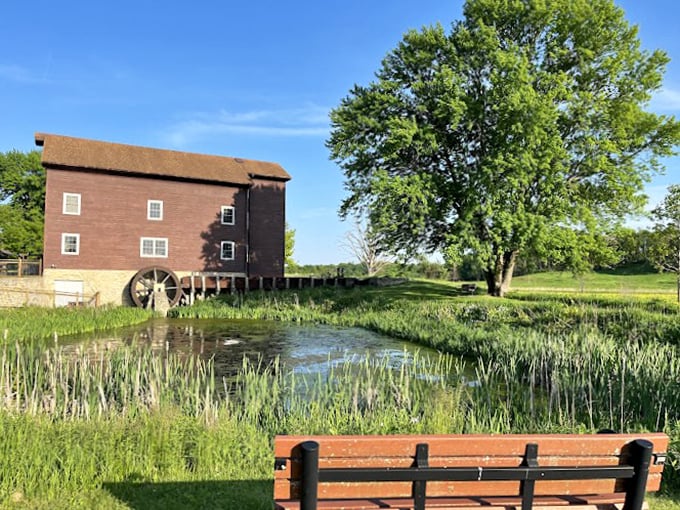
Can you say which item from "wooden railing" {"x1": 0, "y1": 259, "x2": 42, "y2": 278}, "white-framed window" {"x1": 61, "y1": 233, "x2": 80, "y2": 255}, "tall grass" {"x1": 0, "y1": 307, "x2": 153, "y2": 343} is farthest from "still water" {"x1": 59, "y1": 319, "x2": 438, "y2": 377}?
"wooden railing" {"x1": 0, "y1": 259, "x2": 42, "y2": 278}

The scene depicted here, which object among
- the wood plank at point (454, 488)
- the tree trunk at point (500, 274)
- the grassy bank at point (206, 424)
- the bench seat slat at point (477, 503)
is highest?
the tree trunk at point (500, 274)

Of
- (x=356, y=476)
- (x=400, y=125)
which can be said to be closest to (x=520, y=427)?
(x=356, y=476)

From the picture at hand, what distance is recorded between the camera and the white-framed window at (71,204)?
27.4 metres

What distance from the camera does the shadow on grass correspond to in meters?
4.04

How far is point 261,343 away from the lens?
50.9 ft

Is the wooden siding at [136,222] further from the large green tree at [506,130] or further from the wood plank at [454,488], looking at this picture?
the wood plank at [454,488]

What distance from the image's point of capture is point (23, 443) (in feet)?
14.8

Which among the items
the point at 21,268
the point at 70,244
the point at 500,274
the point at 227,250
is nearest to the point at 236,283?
the point at 227,250

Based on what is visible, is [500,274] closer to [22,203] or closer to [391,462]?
[391,462]

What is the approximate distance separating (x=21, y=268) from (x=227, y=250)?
437 inches

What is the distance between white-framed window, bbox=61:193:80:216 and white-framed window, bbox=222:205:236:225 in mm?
8223

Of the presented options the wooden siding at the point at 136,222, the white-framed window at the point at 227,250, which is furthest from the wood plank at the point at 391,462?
the white-framed window at the point at 227,250

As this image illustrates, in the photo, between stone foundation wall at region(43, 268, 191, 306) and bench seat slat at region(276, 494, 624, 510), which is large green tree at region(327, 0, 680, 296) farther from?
bench seat slat at region(276, 494, 624, 510)

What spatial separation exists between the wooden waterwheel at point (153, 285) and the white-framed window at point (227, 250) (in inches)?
136
